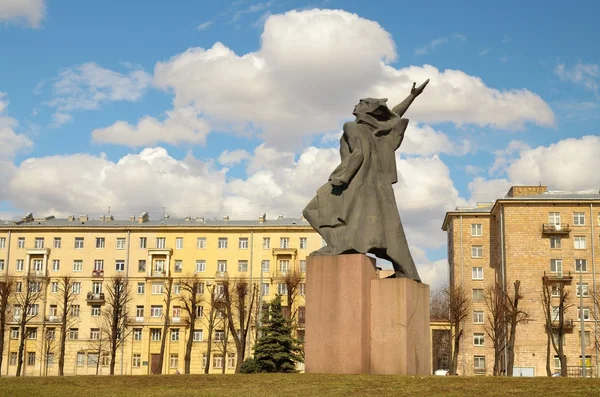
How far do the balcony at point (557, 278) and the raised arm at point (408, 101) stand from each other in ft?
156

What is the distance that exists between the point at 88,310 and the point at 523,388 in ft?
204

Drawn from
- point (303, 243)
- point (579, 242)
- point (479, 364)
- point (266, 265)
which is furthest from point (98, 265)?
point (579, 242)

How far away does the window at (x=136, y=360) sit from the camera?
233 ft

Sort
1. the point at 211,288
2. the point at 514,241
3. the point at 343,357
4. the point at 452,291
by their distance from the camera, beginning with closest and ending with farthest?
1. the point at 343,357
2. the point at 452,291
3. the point at 514,241
4. the point at 211,288

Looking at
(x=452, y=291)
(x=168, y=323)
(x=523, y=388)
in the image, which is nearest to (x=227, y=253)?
(x=168, y=323)

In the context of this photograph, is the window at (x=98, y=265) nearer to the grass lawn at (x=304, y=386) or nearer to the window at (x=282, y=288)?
the window at (x=282, y=288)

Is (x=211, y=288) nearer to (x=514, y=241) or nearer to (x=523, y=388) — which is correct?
(x=514, y=241)

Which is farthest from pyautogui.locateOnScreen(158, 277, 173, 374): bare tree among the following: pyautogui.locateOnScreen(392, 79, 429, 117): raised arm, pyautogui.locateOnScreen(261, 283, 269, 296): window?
pyautogui.locateOnScreen(392, 79, 429, 117): raised arm

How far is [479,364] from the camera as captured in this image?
6856 cm

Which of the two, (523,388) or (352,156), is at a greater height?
(352,156)

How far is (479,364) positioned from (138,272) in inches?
1225

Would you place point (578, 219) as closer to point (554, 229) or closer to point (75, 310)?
point (554, 229)

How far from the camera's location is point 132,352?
235ft

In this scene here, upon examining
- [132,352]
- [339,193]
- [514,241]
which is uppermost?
[514,241]
